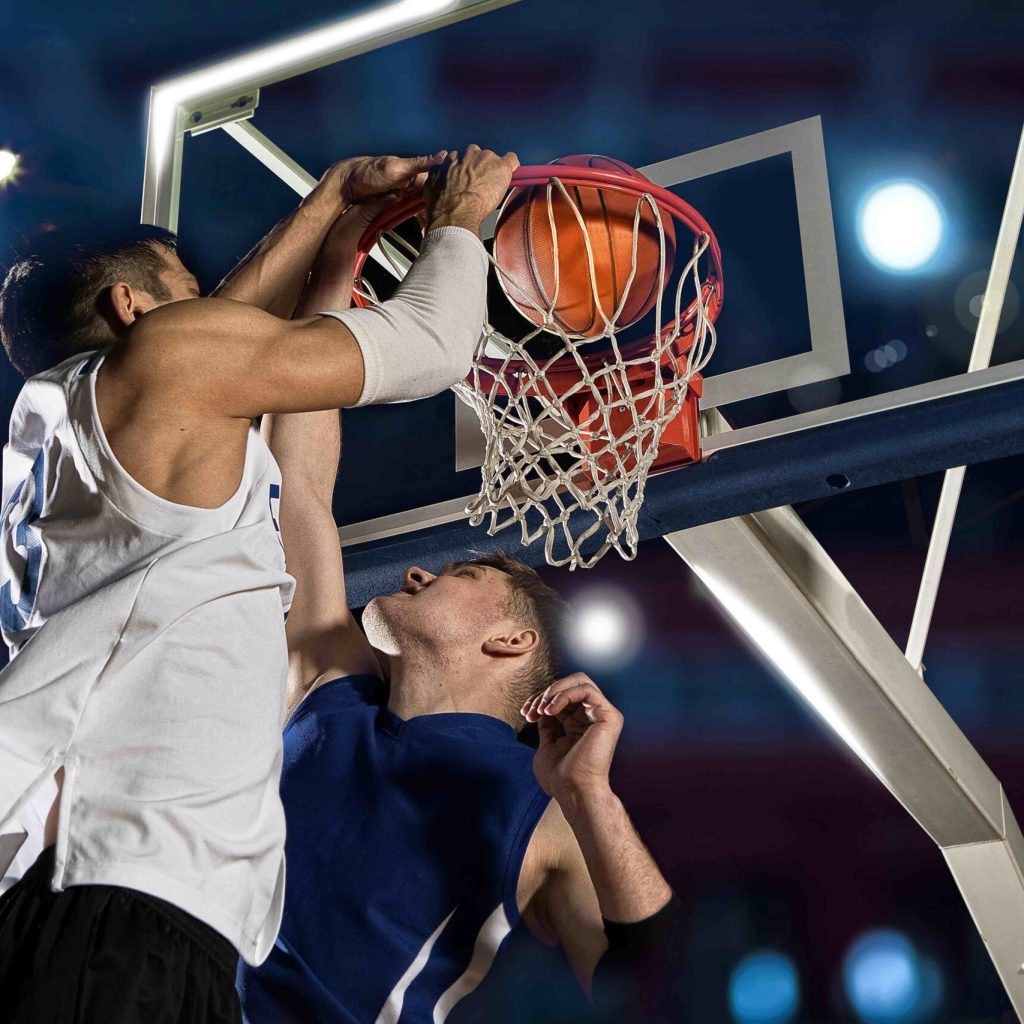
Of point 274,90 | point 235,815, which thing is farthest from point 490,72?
point 235,815

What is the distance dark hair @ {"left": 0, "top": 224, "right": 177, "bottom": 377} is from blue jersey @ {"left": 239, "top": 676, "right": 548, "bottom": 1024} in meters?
1.12

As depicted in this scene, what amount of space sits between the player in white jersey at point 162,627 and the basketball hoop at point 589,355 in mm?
322

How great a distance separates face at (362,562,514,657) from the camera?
112 inches

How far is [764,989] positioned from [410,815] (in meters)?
3.11

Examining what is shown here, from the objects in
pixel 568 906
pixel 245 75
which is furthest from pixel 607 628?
pixel 245 75

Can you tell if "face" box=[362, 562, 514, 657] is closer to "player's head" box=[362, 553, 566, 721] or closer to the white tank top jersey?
"player's head" box=[362, 553, 566, 721]

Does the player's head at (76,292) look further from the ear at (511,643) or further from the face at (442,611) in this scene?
the ear at (511,643)

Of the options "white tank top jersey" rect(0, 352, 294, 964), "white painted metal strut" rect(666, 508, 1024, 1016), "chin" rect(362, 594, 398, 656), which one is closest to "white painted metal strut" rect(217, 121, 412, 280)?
"chin" rect(362, 594, 398, 656)

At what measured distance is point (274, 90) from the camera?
4129 mm

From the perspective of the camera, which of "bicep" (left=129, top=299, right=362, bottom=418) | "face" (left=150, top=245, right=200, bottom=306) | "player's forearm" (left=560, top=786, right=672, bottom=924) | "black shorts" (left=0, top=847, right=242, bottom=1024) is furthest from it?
"player's forearm" (left=560, top=786, right=672, bottom=924)

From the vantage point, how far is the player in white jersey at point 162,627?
136 centimetres

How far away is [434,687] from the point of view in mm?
2816

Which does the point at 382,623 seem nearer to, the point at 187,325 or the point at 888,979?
the point at 187,325

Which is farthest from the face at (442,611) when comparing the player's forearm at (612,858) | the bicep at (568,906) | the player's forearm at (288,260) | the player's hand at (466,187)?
the player's hand at (466,187)
